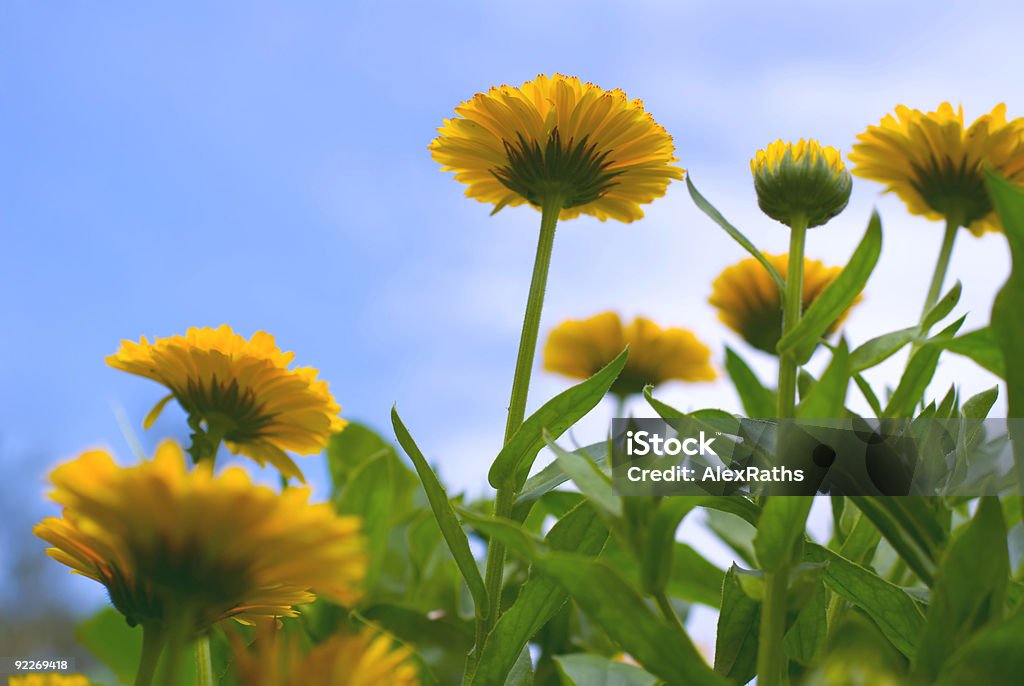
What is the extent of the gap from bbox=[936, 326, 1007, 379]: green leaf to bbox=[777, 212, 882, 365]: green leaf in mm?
57

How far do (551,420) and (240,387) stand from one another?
11.0 inches

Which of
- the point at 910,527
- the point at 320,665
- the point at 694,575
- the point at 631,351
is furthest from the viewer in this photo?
the point at 631,351

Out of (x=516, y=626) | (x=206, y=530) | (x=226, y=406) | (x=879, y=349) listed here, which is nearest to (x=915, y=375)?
(x=879, y=349)

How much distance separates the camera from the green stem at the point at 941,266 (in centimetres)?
63

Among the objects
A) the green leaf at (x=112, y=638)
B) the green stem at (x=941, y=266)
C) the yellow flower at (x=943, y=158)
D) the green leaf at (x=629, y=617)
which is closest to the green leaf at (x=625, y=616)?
the green leaf at (x=629, y=617)

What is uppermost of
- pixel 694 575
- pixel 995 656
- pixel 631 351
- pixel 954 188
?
pixel 631 351

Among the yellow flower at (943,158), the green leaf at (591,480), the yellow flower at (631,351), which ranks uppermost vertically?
the yellow flower at (631,351)

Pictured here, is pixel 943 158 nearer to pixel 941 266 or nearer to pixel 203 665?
pixel 941 266

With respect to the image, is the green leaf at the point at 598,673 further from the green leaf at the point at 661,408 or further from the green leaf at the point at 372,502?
the green leaf at the point at 372,502

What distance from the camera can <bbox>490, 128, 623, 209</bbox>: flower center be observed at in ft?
2.10

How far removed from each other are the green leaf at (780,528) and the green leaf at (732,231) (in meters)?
0.20

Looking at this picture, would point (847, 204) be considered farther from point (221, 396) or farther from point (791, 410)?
point (221, 396)

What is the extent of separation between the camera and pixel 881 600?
1.67 ft

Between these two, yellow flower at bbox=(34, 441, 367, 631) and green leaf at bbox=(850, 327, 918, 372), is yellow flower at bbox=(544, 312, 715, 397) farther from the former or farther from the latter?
yellow flower at bbox=(34, 441, 367, 631)
